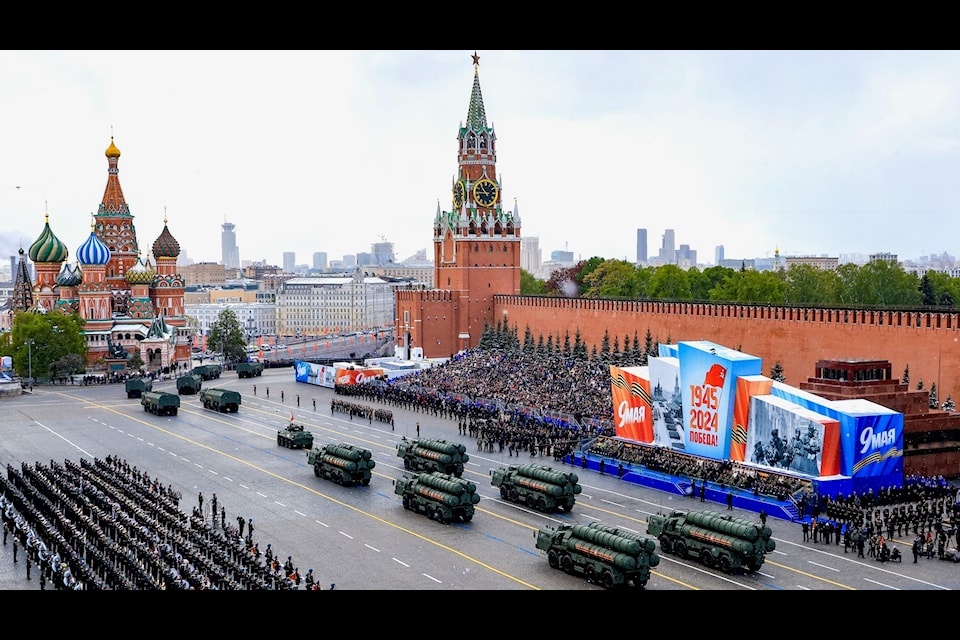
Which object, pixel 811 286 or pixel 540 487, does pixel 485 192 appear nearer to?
pixel 811 286

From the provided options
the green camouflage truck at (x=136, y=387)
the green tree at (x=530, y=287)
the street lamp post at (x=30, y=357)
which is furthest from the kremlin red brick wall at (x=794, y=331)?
the street lamp post at (x=30, y=357)

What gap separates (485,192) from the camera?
74.8m

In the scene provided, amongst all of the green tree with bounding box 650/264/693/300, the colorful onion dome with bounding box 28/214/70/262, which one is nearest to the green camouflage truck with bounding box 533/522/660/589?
the green tree with bounding box 650/264/693/300

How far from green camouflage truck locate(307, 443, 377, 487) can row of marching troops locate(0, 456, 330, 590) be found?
585 centimetres

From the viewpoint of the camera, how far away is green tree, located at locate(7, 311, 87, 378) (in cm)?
7069

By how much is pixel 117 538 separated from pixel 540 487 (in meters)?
→ 11.6

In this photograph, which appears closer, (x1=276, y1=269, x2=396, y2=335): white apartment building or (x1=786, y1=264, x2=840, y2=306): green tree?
(x1=786, y1=264, x2=840, y2=306): green tree

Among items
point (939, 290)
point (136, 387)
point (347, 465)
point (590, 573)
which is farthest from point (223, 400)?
point (939, 290)

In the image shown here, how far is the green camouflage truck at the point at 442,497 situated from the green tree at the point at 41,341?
48579mm

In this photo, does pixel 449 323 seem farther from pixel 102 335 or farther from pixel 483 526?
pixel 483 526

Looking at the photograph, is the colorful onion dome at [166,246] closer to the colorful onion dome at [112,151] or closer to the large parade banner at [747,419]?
the colorful onion dome at [112,151]

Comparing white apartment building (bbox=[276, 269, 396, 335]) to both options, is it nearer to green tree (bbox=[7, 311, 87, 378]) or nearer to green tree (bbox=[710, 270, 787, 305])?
green tree (bbox=[7, 311, 87, 378])

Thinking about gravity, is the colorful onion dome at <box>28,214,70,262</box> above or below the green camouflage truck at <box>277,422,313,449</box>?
above
